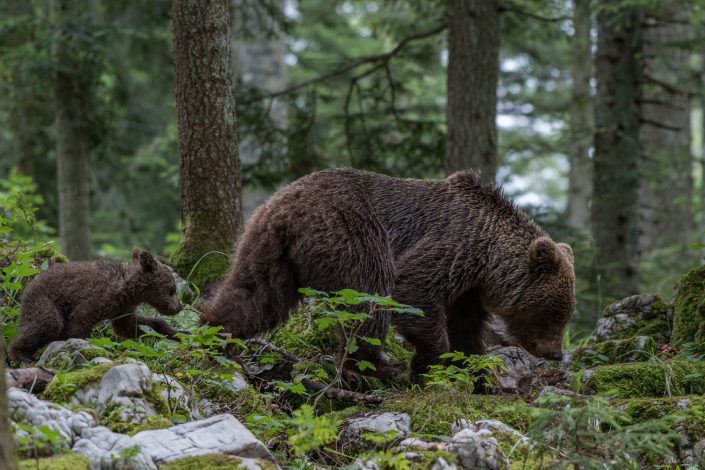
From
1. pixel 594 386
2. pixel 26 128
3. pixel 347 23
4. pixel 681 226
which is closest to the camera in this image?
pixel 594 386

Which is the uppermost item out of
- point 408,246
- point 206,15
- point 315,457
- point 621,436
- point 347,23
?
point 347,23

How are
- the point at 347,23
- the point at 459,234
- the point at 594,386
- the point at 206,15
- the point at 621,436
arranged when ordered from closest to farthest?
the point at 621,436, the point at 594,386, the point at 459,234, the point at 206,15, the point at 347,23

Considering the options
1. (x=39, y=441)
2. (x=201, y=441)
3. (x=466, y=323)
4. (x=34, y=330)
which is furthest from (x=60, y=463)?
(x=466, y=323)

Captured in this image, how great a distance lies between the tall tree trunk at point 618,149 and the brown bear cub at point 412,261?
5.72 m

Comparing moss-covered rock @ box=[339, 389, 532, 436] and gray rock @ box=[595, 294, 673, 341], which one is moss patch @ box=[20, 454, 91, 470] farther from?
gray rock @ box=[595, 294, 673, 341]

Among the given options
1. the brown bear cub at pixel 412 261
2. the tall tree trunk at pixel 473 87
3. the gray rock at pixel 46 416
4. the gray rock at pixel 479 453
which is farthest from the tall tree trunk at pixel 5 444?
the tall tree trunk at pixel 473 87

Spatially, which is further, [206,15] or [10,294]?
[206,15]

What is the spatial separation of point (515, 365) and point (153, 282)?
3085 mm

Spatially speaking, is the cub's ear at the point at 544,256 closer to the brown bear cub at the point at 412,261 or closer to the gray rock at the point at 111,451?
the brown bear cub at the point at 412,261

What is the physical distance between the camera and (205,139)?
732 centimetres

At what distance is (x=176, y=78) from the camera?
7.35 m

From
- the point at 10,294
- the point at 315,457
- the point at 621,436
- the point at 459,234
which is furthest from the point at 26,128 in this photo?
the point at 621,436

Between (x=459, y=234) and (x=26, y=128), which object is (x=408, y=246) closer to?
(x=459, y=234)

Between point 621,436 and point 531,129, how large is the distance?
958 inches
